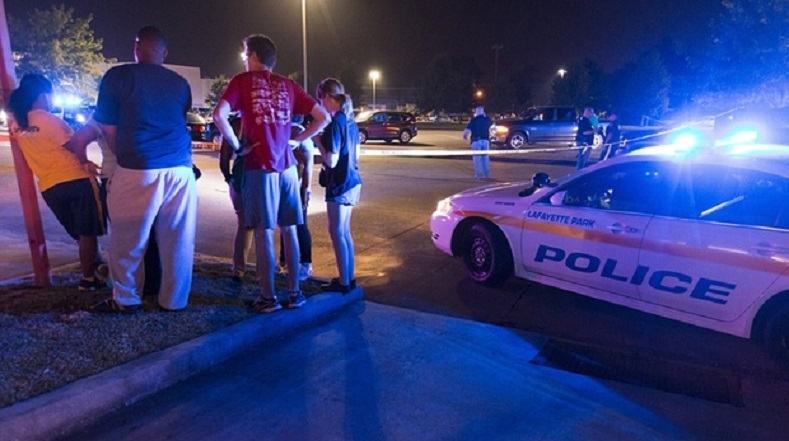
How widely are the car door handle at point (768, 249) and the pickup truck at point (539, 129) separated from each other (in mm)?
20379

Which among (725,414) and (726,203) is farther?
(726,203)

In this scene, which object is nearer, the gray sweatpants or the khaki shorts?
the gray sweatpants

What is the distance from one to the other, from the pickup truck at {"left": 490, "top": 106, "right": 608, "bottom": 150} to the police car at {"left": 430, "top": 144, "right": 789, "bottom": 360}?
739 inches

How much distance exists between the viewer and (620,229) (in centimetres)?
452

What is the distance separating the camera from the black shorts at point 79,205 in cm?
433

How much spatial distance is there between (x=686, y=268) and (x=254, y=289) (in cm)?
342

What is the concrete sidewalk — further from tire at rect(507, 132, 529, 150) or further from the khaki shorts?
tire at rect(507, 132, 529, 150)

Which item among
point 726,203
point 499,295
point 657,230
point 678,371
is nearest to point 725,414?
point 678,371

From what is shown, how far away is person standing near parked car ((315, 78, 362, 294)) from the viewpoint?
4508 millimetres

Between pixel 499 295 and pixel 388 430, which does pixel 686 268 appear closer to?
pixel 499 295

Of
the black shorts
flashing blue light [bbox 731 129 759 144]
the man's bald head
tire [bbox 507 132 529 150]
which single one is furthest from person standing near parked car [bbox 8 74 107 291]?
tire [bbox 507 132 529 150]

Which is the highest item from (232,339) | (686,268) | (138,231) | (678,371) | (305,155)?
(305,155)

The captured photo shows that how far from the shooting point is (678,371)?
3.90 metres

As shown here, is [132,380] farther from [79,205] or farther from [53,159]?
[53,159]
